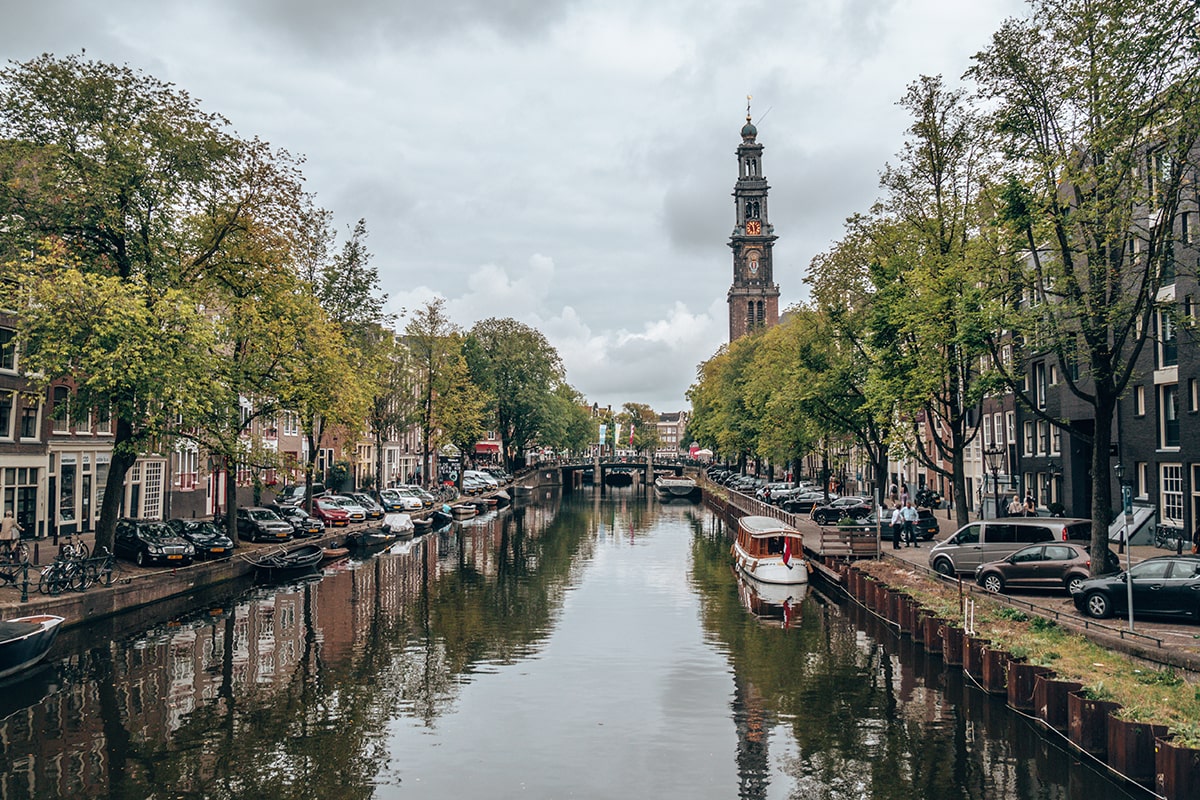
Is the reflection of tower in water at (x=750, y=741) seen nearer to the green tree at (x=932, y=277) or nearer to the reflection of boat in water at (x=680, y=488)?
the green tree at (x=932, y=277)

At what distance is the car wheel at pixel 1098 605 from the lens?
23891 mm

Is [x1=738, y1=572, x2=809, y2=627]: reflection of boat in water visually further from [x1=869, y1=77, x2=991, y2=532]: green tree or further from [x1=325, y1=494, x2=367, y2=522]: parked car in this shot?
[x1=325, y1=494, x2=367, y2=522]: parked car

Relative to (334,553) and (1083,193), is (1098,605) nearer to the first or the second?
(1083,193)

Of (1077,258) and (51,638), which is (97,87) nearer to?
(51,638)

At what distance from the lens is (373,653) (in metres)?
27.7

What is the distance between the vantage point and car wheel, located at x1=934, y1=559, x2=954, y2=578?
33344mm

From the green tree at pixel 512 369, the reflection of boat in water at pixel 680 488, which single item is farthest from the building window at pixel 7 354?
the reflection of boat in water at pixel 680 488

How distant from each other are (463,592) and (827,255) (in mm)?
27028

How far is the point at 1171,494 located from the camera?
39.7 m

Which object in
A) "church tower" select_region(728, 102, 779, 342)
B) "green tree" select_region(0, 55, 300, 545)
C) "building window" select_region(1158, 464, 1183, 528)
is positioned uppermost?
"church tower" select_region(728, 102, 779, 342)

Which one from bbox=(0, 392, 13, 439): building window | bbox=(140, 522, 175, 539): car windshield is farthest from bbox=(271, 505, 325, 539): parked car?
bbox=(0, 392, 13, 439): building window

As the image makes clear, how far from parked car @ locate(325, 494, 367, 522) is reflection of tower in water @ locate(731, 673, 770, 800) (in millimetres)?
40844

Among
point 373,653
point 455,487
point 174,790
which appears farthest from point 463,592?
point 455,487

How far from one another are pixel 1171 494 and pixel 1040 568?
15.0m
